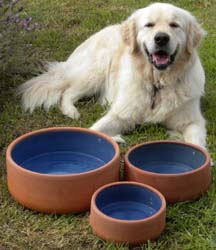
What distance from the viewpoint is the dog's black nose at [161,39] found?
399 centimetres

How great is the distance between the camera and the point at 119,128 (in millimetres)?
4324

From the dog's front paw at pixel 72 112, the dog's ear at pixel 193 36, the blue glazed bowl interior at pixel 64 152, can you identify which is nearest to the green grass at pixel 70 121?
the dog's front paw at pixel 72 112

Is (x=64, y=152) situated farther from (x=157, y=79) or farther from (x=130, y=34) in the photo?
(x=130, y=34)

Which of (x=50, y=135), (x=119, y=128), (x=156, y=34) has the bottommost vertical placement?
(x=119, y=128)

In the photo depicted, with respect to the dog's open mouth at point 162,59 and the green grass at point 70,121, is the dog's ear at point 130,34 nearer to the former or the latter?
the dog's open mouth at point 162,59

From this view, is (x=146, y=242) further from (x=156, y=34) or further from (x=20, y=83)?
(x=20, y=83)

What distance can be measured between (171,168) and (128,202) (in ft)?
1.71

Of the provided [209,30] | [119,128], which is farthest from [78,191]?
[209,30]

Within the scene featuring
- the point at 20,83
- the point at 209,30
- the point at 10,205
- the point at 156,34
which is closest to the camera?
the point at 10,205

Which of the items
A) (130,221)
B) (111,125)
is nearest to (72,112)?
(111,125)

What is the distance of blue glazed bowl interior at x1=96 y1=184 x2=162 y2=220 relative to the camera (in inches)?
123

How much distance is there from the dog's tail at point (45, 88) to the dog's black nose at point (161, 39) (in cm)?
113

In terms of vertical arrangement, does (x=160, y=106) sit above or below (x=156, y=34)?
below

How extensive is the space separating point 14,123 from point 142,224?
1814mm
